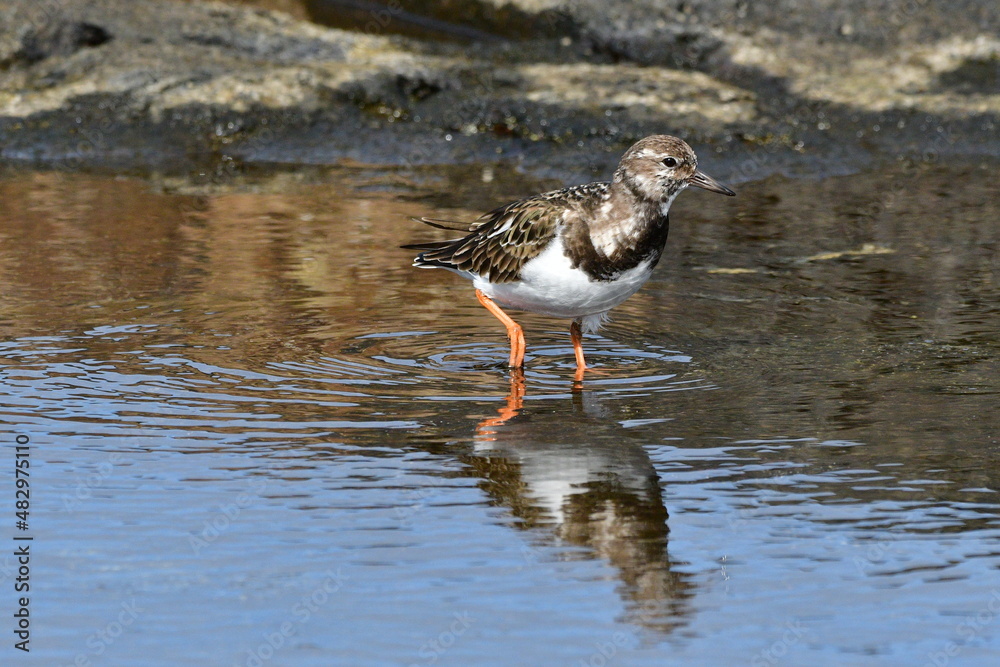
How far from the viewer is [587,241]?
8609 mm

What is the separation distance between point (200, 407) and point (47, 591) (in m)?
2.39

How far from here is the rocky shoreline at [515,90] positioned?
15.9 metres

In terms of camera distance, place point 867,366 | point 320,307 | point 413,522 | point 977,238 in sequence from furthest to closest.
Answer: point 977,238
point 320,307
point 867,366
point 413,522

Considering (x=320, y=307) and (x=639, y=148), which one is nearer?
(x=639, y=148)

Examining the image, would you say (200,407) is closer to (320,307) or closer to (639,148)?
(320,307)

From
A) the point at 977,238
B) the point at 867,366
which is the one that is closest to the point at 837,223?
the point at 977,238

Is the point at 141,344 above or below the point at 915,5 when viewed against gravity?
below

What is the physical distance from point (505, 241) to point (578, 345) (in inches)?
32.0

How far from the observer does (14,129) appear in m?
16.4

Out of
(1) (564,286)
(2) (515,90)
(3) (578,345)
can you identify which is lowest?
(3) (578,345)

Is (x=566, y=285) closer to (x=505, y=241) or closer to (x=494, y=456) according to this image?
(x=505, y=241)

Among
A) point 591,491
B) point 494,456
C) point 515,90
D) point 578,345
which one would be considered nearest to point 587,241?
point 578,345

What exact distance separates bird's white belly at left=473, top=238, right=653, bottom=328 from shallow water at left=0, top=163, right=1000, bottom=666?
434 mm

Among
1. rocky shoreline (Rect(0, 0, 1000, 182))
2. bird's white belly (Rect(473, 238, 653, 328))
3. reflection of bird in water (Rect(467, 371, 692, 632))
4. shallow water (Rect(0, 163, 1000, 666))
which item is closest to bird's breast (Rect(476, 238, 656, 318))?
bird's white belly (Rect(473, 238, 653, 328))
